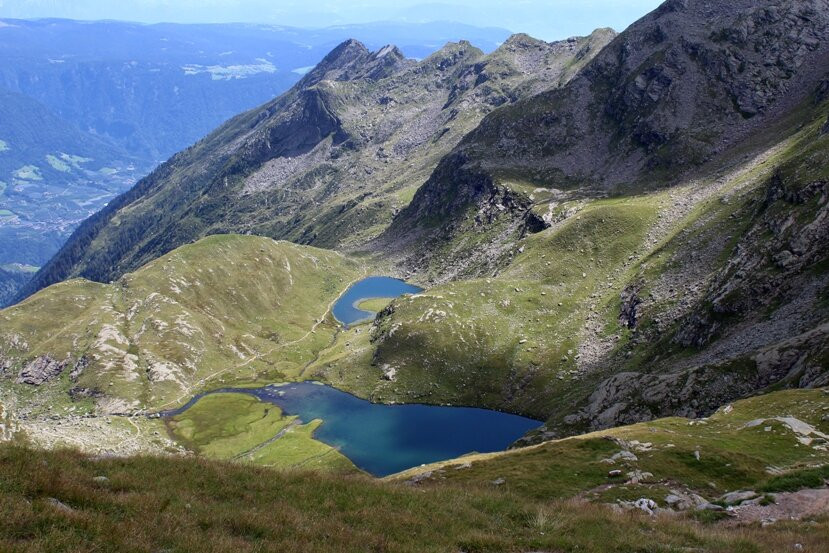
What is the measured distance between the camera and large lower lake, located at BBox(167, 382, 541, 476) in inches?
5507

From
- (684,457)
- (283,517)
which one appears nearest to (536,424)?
(684,457)

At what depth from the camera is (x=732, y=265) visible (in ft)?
424

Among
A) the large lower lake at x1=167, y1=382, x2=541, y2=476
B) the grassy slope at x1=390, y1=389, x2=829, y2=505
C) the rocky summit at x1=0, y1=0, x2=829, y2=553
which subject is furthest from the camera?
the large lower lake at x1=167, y1=382, x2=541, y2=476

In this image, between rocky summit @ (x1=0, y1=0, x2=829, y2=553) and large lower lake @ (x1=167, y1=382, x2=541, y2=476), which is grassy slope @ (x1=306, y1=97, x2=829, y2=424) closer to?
rocky summit @ (x1=0, y1=0, x2=829, y2=553)

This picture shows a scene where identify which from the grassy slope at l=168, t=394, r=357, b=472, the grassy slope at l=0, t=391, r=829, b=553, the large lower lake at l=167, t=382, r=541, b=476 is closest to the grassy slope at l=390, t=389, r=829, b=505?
the grassy slope at l=0, t=391, r=829, b=553

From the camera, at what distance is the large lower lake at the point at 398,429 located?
140 m

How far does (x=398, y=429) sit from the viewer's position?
514 ft

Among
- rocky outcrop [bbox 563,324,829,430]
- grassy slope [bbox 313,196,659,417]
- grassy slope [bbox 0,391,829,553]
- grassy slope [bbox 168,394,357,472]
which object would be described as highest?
grassy slope [bbox 0,391,829,553]

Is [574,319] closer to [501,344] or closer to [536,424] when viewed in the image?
[501,344]

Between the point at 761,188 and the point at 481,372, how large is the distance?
330 ft

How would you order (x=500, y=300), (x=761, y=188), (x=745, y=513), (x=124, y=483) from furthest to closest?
(x=500, y=300) → (x=761, y=188) → (x=745, y=513) → (x=124, y=483)

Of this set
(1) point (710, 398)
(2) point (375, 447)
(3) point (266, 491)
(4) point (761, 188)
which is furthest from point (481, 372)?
(3) point (266, 491)

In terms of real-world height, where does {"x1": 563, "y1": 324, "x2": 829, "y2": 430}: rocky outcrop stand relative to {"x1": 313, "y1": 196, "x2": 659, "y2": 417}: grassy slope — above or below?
above

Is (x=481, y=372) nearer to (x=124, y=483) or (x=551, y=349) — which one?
(x=551, y=349)
